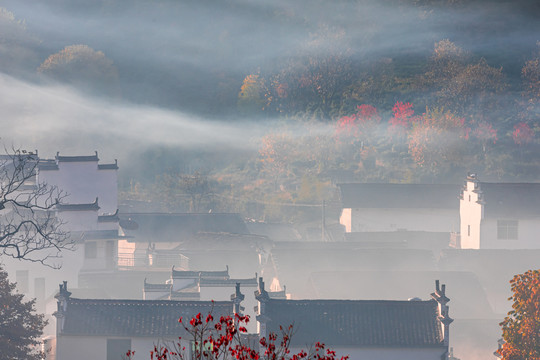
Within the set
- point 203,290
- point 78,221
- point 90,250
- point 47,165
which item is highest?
point 47,165

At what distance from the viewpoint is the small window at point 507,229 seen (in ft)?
219

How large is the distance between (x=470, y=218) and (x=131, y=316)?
40.7m

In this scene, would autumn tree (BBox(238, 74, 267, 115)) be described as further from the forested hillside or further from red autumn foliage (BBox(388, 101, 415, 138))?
red autumn foliage (BBox(388, 101, 415, 138))

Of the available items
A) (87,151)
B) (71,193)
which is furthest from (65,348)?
(87,151)

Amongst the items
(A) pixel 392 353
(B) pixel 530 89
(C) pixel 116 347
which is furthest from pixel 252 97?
(A) pixel 392 353

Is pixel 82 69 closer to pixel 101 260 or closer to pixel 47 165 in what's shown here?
pixel 47 165

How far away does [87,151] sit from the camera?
10050 centimetres

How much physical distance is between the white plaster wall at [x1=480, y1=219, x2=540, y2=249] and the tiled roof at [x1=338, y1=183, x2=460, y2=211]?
928 cm

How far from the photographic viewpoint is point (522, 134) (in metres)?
98.7

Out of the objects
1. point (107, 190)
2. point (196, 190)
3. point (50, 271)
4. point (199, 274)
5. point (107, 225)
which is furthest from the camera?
point (196, 190)

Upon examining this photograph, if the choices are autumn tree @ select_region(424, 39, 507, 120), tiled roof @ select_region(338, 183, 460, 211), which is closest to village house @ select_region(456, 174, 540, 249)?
tiled roof @ select_region(338, 183, 460, 211)

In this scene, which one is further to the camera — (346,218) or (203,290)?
(346,218)

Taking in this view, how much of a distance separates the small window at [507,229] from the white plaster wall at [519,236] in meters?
0.25

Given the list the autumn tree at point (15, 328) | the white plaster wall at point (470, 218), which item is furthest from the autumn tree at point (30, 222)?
the white plaster wall at point (470, 218)
